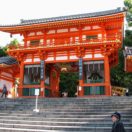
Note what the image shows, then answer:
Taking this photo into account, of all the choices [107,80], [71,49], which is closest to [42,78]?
[71,49]

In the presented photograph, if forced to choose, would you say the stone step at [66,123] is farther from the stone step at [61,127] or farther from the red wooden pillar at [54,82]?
the red wooden pillar at [54,82]

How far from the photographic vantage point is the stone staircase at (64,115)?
1412cm

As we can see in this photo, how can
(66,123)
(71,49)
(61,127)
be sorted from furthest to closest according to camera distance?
1. (71,49)
2. (66,123)
3. (61,127)

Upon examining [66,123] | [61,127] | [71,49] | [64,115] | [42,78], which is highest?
[71,49]

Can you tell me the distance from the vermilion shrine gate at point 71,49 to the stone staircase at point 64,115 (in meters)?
Result: 6.04

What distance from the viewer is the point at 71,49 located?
87.7ft

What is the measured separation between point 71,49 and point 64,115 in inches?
451

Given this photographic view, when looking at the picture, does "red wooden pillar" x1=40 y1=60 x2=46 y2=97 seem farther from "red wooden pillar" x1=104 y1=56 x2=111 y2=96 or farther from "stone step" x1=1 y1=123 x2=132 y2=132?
"stone step" x1=1 y1=123 x2=132 y2=132

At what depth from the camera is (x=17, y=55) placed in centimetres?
2820

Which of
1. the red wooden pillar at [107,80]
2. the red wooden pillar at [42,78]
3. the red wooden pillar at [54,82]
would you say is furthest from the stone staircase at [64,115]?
the red wooden pillar at [54,82]

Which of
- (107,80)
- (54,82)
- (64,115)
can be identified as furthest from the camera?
(54,82)

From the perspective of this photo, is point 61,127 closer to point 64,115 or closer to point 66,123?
point 66,123

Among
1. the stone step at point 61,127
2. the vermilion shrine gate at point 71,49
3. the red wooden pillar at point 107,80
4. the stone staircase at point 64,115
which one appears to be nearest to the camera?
the stone step at point 61,127

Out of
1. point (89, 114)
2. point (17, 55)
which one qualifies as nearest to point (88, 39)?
point (17, 55)
